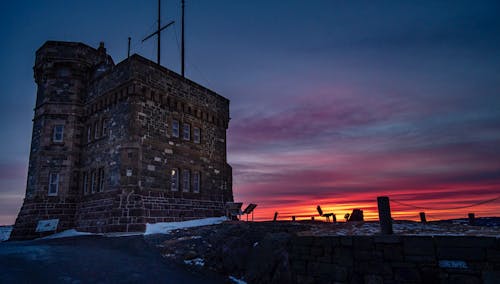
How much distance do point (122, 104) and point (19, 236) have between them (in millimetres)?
9044

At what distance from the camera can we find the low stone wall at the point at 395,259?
238 inches

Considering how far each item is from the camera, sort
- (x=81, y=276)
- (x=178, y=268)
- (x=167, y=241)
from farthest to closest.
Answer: (x=167, y=241)
(x=178, y=268)
(x=81, y=276)

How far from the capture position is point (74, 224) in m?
17.8

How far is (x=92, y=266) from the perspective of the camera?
347 inches

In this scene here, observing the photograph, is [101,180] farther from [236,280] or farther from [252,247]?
[236,280]

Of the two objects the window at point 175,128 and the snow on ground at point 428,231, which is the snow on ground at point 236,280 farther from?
the window at point 175,128

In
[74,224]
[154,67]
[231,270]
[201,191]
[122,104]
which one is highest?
[154,67]

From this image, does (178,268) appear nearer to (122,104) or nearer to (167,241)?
(167,241)

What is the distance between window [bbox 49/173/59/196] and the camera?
18.0m

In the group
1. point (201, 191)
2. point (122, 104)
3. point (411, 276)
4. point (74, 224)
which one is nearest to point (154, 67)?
point (122, 104)

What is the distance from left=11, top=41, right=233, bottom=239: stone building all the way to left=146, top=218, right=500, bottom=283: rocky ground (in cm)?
477

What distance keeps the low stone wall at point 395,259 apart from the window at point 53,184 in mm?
15732

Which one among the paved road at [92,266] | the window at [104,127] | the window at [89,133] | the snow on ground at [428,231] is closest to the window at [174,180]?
the window at [104,127]

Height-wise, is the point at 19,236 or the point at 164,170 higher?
the point at 164,170
